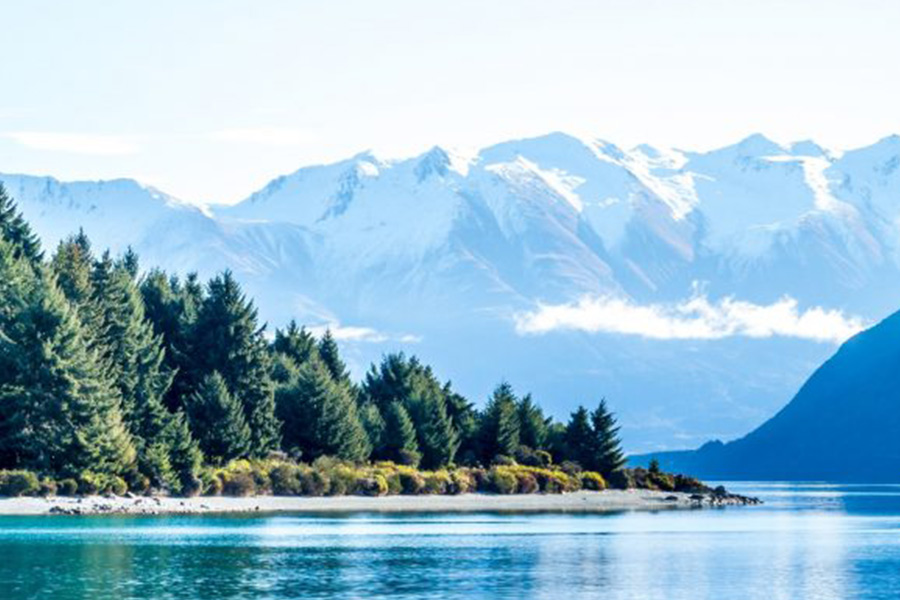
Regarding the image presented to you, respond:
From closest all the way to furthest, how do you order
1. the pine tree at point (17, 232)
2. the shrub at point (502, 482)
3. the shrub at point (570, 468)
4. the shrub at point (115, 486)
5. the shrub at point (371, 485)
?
the shrub at point (115, 486) → the shrub at point (371, 485) → the pine tree at point (17, 232) → the shrub at point (502, 482) → the shrub at point (570, 468)

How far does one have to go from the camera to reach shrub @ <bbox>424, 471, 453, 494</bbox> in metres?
162

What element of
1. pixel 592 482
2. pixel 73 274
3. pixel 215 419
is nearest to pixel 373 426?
pixel 215 419

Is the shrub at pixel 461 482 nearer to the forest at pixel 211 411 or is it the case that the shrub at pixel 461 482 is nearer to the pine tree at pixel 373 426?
the forest at pixel 211 411

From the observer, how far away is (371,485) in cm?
15600

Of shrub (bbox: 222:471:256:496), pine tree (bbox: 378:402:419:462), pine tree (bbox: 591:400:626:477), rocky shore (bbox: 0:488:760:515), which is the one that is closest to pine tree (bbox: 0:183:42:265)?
pine tree (bbox: 378:402:419:462)

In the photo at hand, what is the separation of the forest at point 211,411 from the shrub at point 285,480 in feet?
0.35

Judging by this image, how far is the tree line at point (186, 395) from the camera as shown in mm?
122812

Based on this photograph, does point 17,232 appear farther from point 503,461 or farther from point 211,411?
point 503,461

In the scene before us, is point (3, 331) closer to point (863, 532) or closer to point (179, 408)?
point (179, 408)

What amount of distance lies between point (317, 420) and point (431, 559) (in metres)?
68.9

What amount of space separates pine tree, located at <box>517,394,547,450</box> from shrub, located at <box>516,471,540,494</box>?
15224 mm

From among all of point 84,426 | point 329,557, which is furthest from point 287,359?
point 329,557

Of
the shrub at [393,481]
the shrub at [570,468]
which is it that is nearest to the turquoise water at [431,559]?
the shrub at [393,481]

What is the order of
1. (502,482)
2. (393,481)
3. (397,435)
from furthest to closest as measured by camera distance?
1. (502,482)
2. (397,435)
3. (393,481)
